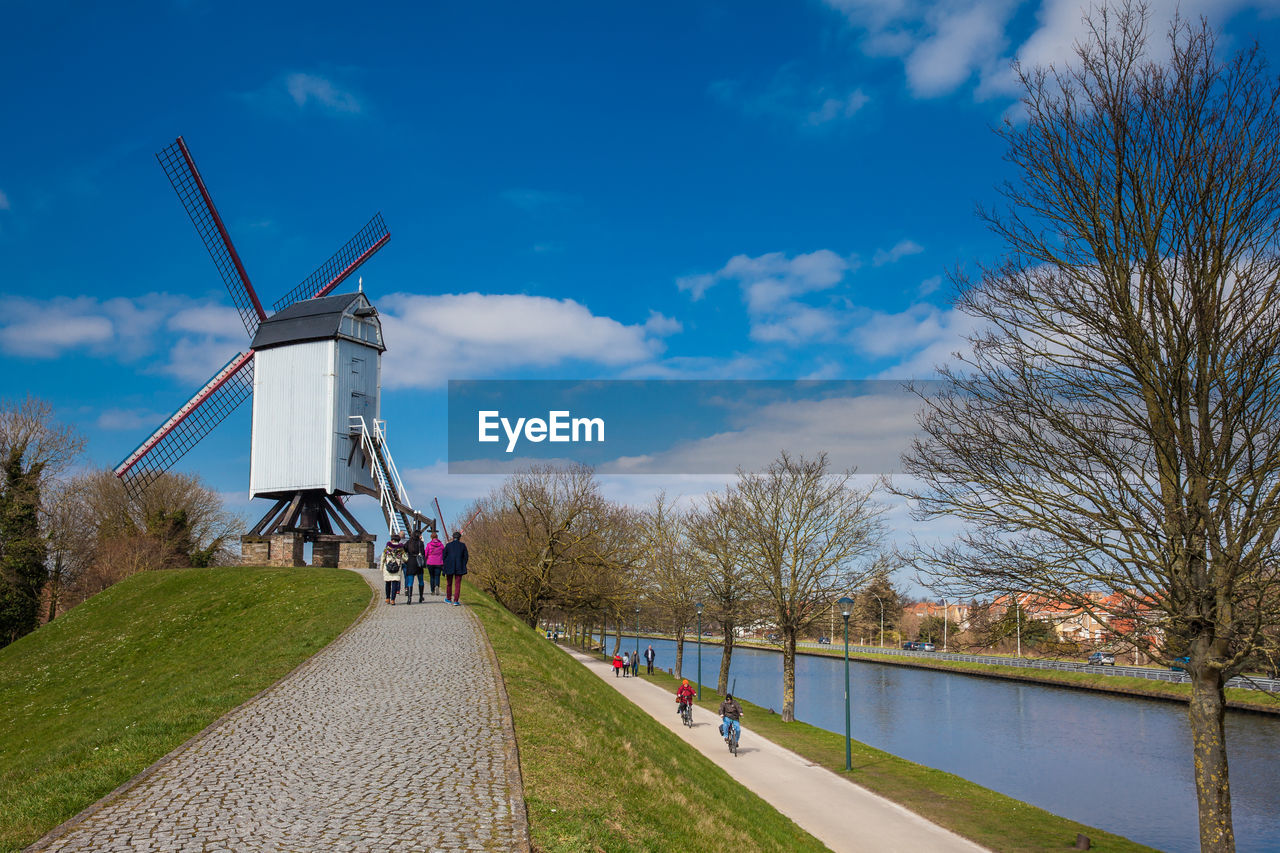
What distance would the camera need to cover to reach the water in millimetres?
23422

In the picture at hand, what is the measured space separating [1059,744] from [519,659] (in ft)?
91.0

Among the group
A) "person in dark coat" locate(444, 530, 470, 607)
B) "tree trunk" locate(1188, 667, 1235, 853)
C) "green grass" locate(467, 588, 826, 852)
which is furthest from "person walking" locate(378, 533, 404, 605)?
"tree trunk" locate(1188, 667, 1235, 853)

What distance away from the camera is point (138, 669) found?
20484mm

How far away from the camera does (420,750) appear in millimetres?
9719

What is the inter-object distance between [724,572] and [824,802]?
19.4 meters

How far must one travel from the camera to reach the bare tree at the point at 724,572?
3675cm

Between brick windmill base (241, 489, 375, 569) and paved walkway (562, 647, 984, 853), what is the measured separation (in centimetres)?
1547

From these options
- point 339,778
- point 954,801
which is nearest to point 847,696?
point 954,801

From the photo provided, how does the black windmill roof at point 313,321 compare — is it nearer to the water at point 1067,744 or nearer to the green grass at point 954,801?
the green grass at point 954,801

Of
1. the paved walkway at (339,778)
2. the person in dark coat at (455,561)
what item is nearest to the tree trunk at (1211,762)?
the paved walkway at (339,778)

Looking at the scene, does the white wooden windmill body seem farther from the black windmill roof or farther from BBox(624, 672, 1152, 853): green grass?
BBox(624, 672, 1152, 853): green grass

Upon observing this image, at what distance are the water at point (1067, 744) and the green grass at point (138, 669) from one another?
68.8 ft

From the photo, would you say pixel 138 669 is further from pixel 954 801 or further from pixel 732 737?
pixel 954 801

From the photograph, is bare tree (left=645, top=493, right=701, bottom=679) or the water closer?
the water
